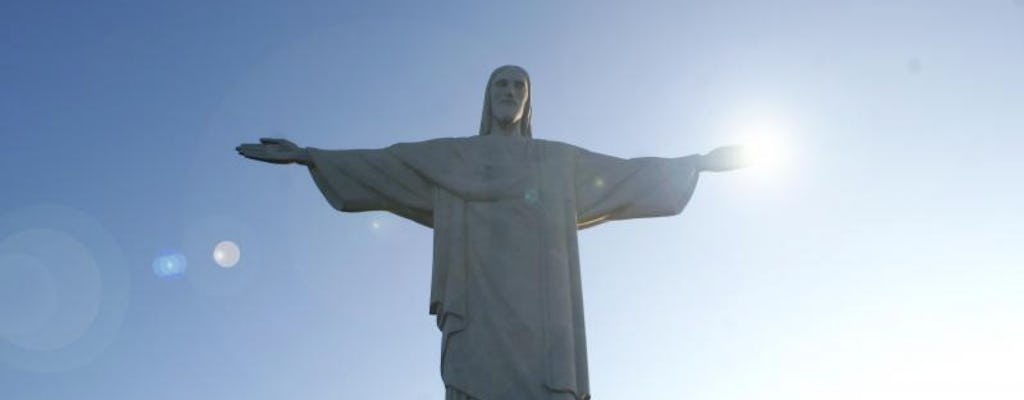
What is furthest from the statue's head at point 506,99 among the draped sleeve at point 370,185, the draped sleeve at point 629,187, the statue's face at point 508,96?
the draped sleeve at point 370,185

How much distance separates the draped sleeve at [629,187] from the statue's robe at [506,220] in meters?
0.01

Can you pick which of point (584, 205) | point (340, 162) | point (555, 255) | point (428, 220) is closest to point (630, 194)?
point (584, 205)

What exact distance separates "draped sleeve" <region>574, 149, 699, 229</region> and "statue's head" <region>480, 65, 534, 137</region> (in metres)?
0.82

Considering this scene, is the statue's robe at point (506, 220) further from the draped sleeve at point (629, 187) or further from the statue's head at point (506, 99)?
the statue's head at point (506, 99)

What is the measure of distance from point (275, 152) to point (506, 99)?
2.48 metres

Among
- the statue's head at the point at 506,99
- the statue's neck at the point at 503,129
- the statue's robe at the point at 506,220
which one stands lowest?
the statue's robe at the point at 506,220

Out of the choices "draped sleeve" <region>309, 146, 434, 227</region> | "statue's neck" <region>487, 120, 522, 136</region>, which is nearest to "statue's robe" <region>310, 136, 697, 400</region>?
"draped sleeve" <region>309, 146, 434, 227</region>

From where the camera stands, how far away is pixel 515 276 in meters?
9.98

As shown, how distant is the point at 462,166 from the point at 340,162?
Answer: 1224 mm

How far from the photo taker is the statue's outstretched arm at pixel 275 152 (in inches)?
414

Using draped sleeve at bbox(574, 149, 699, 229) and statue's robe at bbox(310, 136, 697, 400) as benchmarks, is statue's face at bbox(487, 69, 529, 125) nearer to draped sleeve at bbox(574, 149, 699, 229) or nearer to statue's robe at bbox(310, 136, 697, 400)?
statue's robe at bbox(310, 136, 697, 400)

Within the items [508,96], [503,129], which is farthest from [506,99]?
[503,129]

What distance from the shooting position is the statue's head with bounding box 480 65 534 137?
449 inches

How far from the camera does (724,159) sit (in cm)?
1116
